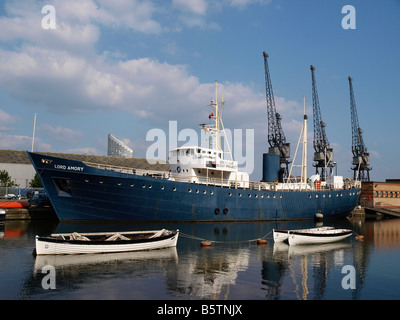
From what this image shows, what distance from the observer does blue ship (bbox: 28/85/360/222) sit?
3119 centimetres

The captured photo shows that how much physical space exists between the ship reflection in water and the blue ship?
22.3 ft

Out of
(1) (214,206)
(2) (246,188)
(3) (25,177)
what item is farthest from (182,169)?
(3) (25,177)

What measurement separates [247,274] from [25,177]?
2358 inches

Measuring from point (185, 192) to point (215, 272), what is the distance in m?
18.5

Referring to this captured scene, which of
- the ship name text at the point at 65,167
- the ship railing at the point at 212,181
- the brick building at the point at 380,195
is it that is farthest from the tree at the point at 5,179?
the brick building at the point at 380,195

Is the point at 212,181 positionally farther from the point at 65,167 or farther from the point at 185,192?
the point at 65,167

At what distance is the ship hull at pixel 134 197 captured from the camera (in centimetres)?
3097

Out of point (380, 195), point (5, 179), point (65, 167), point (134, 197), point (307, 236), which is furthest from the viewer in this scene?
point (380, 195)

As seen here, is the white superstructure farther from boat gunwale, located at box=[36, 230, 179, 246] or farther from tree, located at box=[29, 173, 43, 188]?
tree, located at box=[29, 173, 43, 188]

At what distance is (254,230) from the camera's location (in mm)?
33906

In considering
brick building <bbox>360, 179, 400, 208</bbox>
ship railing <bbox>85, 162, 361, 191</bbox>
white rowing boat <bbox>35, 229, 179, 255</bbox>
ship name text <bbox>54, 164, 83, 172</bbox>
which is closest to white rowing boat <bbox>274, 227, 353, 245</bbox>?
white rowing boat <bbox>35, 229, 179, 255</bbox>

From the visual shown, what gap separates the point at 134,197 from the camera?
32750 millimetres

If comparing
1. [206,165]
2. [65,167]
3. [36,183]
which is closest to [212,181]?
[206,165]
